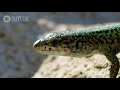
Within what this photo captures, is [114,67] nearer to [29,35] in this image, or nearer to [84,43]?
[84,43]

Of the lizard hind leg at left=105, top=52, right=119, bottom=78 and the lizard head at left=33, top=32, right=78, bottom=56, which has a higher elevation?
the lizard head at left=33, top=32, right=78, bottom=56

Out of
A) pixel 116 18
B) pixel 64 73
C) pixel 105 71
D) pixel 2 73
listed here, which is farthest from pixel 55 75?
pixel 116 18

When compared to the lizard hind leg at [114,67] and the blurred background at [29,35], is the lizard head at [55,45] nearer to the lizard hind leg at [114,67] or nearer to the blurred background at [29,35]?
the lizard hind leg at [114,67]

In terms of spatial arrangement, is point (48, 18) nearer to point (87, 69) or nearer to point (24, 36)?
point (24, 36)

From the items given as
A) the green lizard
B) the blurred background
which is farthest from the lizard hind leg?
the blurred background

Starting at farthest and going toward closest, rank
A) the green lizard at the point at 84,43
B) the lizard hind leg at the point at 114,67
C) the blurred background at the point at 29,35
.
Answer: the blurred background at the point at 29,35, the green lizard at the point at 84,43, the lizard hind leg at the point at 114,67

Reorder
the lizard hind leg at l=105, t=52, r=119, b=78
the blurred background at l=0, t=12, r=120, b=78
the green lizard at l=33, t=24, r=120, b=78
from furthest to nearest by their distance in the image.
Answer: the blurred background at l=0, t=12, r=120, b=78
the green lizard at l=33, t=24, r=120, b=78
the lizard hind leg at l=105, t=52, r=119, b=78

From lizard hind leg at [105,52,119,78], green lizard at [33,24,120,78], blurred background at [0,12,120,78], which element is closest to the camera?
lizard hind leg at [105,52,119,78]

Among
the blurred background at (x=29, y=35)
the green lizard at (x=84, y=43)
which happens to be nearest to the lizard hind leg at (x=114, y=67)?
the green lizard at (x=84, y=43)

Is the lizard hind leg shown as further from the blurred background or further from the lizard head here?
the blurred background

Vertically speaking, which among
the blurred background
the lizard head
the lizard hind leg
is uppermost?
the blurred background
